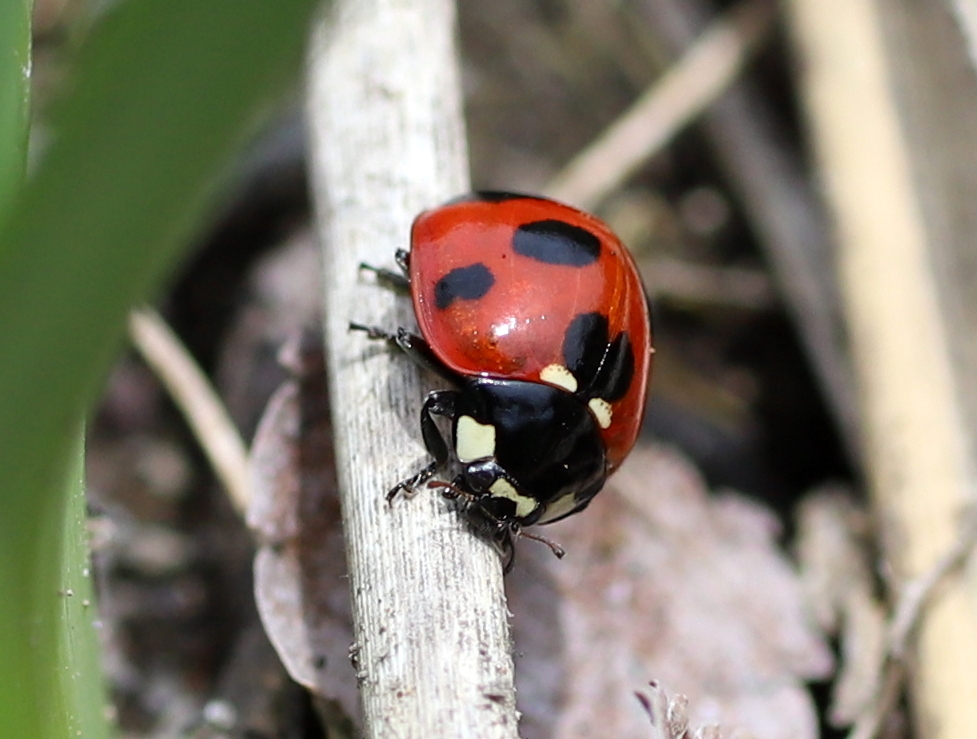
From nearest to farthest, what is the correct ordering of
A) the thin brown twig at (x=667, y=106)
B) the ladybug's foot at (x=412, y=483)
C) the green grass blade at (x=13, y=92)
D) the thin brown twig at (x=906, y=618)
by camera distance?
the green grass blade at (x=13, y=92), the ladybug's foot at (x=412, y=483), the thin brown twig at (x=906, y=618), the thin brown twig at (x=667, y=106)

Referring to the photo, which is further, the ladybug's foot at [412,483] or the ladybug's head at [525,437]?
the ladybug's head at [525,437]

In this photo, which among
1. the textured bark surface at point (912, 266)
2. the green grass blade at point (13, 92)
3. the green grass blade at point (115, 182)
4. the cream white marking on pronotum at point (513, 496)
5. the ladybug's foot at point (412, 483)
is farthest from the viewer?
the textured bark surface at point (912, 266)

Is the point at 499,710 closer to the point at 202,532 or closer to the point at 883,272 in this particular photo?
the point at 202,532

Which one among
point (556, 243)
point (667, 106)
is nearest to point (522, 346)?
point (556, 243)

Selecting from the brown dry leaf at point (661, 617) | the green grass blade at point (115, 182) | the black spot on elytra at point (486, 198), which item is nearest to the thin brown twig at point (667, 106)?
the brown dry leaf at point (661, 617)

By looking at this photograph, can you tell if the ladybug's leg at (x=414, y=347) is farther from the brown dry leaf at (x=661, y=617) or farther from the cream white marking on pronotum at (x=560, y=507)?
the brown dry leaf at (x=661, y=617)

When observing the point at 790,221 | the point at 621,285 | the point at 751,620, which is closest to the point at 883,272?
the point at 790,221
